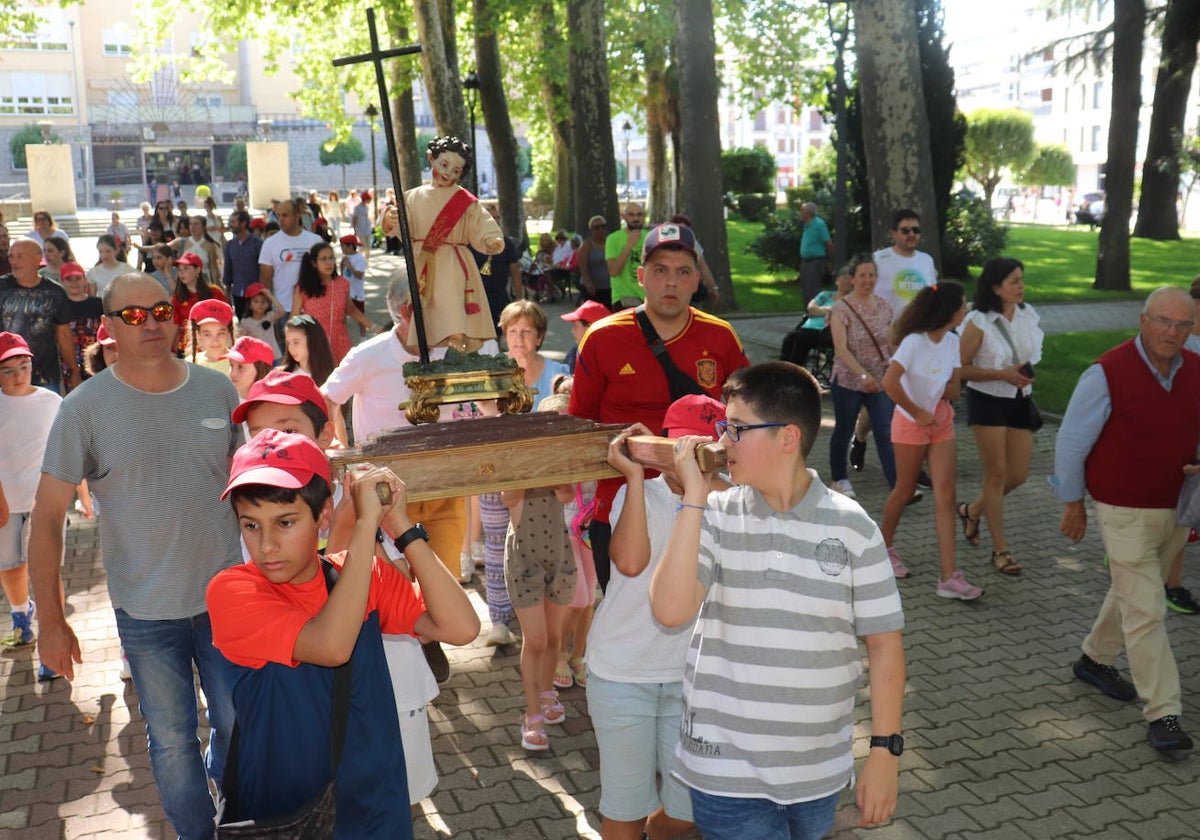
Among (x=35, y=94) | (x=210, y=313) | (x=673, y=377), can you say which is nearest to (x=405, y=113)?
(x=210, y=313)

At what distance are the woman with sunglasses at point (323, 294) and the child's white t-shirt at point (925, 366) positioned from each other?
4817 mm

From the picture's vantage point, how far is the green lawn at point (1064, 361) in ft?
47.8

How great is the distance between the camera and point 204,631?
183 inches

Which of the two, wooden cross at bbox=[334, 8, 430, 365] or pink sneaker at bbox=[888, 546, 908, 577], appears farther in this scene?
pink sneaker at bbox=[888, 546, 908, 577]

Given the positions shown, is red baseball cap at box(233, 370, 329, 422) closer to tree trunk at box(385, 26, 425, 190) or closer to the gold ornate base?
the gold ornate base

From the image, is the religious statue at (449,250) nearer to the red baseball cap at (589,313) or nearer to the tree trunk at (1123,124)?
the red baseball cap at (589,313)

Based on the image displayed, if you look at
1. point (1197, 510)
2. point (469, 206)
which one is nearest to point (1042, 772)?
point (1197, 510)

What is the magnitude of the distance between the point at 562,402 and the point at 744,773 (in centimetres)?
259

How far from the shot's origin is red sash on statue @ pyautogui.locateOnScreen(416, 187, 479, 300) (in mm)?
5004

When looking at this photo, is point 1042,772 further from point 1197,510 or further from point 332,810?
point 332,810

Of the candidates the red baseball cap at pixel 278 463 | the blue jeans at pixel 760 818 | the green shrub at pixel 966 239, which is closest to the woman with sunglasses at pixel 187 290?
the red baseball cap at pixel 278 463

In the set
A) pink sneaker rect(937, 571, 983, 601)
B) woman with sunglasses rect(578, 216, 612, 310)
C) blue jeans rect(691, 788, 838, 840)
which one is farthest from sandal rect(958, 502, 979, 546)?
woman with sunglasses rect(578, 216, 612, 310)

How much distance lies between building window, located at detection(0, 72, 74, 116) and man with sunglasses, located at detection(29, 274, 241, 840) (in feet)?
292

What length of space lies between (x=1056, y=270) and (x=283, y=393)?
30.1 metres
